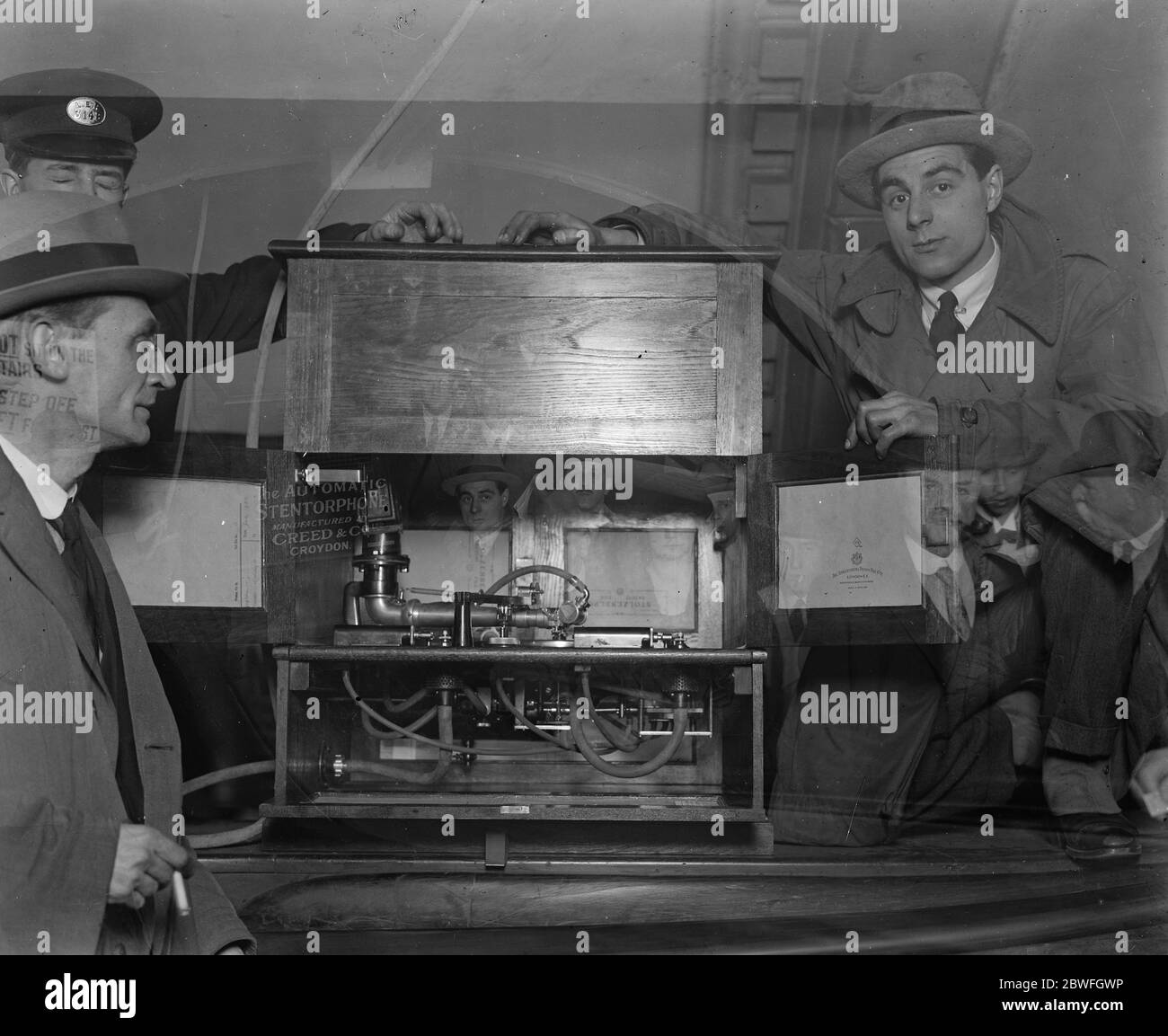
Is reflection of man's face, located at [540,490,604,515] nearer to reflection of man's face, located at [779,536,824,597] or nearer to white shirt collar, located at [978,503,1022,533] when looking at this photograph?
reflection of man's face, located at [779,536,824,597]

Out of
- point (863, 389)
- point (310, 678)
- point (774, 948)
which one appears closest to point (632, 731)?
point (774, 948)

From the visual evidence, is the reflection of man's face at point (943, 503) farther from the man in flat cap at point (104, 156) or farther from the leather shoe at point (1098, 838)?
the man in flat cap at point (104, 156)

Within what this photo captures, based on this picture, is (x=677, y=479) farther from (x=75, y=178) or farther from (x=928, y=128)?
(x=75, y=178)

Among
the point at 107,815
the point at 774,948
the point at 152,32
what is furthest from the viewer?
the point at 152,32

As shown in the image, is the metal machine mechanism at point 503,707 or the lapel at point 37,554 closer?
the lapel at point 37,554

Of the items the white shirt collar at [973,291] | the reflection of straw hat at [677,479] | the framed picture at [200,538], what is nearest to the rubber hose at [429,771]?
the framed picture at [200,538]

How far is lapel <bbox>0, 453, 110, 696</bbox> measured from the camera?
196cm

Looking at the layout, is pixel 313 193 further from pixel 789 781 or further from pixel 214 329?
pixel 789 781

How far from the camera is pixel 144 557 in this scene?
216 centimetres

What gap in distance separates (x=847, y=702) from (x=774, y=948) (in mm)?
462

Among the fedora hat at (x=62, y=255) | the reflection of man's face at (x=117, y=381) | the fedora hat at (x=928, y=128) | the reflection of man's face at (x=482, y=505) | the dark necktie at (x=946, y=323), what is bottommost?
the reflection of man's face at (x=482, y=505)

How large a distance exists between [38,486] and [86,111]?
28.7 inches

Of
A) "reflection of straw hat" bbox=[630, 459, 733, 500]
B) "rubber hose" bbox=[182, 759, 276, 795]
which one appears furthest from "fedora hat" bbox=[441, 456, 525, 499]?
"rubber hose" bbox=[182, 759, 276, 795]

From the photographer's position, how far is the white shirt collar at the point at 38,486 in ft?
6.61
